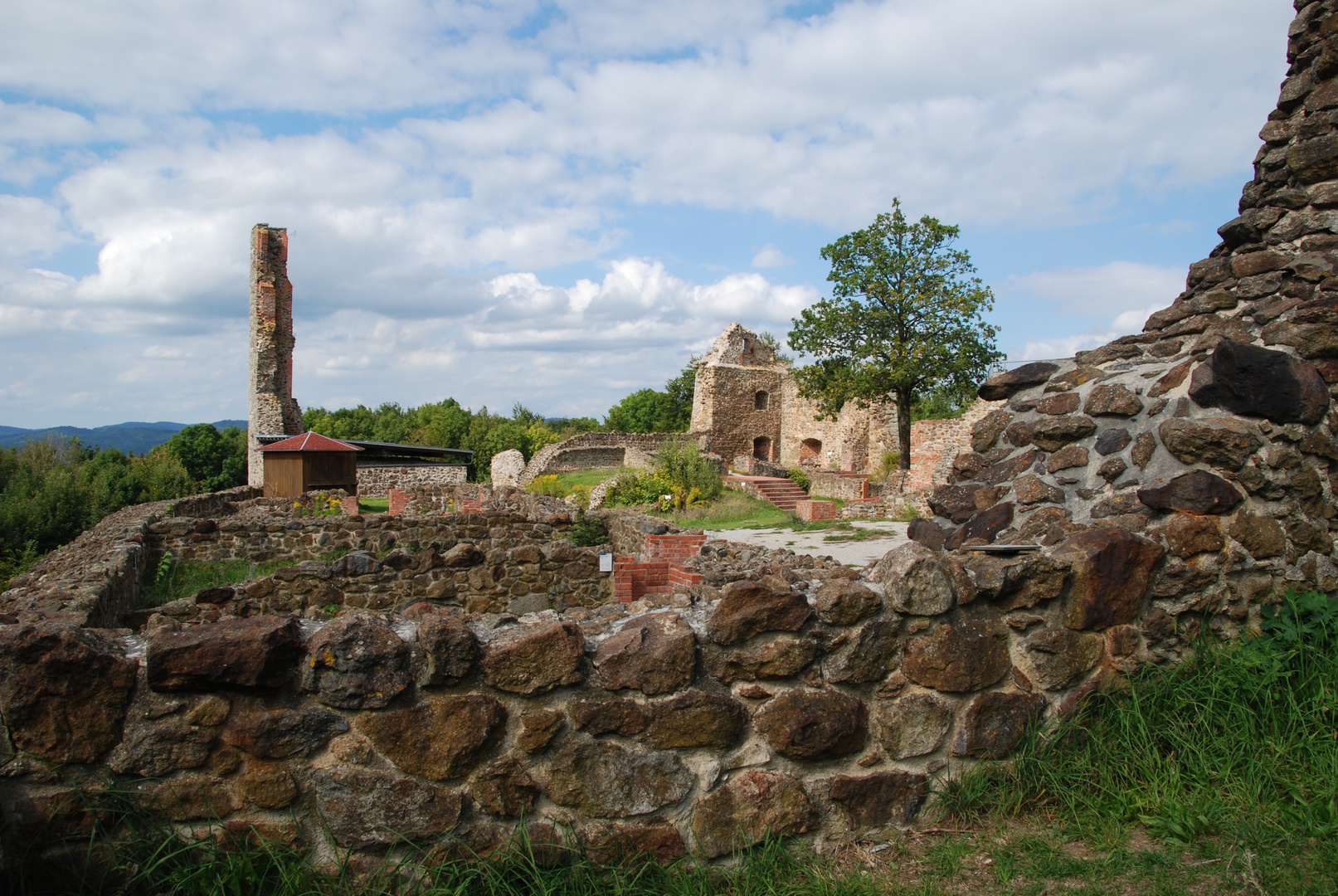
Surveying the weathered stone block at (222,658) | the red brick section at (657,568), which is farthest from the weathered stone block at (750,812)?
the red brick section at (657,568)

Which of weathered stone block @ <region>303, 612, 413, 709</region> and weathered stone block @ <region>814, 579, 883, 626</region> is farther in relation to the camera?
weathered stone block @ <region>814, 579, 883, 626</region>

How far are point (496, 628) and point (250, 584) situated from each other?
5.45 metres

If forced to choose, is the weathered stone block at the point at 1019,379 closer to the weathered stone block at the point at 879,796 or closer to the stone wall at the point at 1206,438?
the stone wall at the point at 1206,438

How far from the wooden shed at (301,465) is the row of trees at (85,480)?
5.05 meters

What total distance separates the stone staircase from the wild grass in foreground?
57.9ft

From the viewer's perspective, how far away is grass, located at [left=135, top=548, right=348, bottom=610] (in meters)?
8.86

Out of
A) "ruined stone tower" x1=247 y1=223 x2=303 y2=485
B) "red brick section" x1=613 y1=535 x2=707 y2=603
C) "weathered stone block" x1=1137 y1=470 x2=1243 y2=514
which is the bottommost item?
"red brick section" x1=613 y1=535 x2=707 y2=603

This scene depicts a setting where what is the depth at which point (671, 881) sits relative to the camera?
2018 mm

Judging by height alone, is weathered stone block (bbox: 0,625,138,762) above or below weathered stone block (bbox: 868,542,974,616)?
below

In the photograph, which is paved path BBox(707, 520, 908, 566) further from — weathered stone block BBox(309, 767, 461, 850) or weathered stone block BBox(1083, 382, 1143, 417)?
weathered stone block BBox(309, 767, 461, 850)

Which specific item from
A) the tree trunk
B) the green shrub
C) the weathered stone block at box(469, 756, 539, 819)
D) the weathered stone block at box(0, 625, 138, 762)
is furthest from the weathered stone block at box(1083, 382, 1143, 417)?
the tree trunk

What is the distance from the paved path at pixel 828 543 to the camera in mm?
10891

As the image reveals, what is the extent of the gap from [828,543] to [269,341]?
63.9 feet

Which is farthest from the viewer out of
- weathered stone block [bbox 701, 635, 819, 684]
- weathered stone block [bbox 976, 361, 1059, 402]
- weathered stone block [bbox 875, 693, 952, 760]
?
weathered stone block [bbox 976, 361, 1059, 402]
